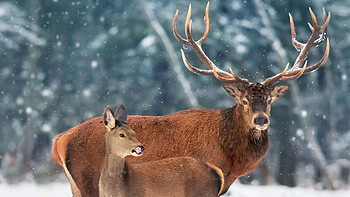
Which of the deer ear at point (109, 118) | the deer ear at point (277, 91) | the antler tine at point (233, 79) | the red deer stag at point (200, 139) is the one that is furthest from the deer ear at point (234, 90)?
the deer ear at point (109, 118)

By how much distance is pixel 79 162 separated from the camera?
6426 mm

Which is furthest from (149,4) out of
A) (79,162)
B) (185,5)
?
(79,162)

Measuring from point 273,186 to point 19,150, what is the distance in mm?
5481

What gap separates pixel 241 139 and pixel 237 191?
4.15m

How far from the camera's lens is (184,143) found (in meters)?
6.46

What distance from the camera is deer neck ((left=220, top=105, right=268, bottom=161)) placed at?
A: 6.33 meters

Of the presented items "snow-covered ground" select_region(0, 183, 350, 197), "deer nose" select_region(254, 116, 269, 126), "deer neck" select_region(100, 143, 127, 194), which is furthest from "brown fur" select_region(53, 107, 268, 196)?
"snow-covered ground" select_region(0, 183, 350, 197)

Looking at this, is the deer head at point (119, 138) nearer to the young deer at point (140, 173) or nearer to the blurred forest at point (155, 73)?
the young deer at point (140, 173)

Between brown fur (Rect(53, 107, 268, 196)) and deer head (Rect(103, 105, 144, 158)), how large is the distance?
1.00 metres

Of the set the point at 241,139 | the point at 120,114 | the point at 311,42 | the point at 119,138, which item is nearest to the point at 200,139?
the point at 241,139

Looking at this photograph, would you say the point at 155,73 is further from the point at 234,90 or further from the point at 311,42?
the point at 234,90

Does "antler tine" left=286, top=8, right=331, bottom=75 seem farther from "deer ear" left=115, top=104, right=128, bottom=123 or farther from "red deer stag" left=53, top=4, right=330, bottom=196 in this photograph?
"deer ear" left=115, top=104, right=128, bottom=123

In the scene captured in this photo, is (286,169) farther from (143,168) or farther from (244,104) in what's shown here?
(143,168)

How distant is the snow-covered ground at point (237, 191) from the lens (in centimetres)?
1026
